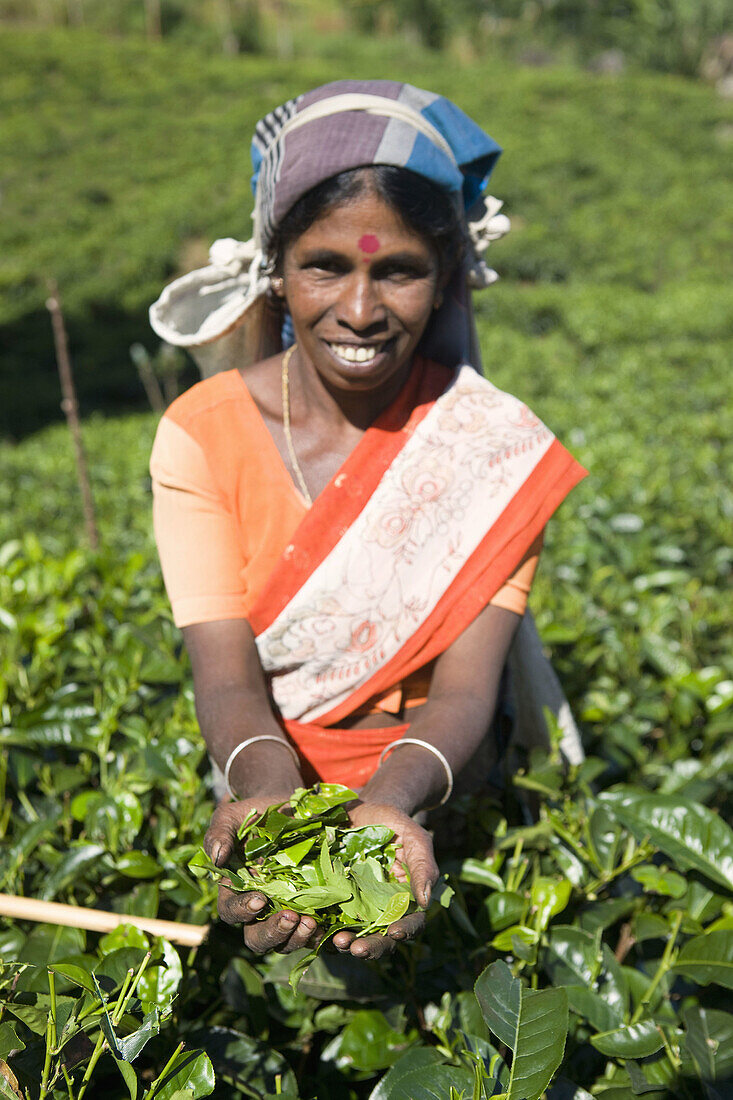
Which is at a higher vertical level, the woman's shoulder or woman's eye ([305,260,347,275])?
woman's eye ([305,260,347,275])

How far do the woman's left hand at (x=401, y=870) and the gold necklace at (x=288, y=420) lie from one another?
52 centimetres

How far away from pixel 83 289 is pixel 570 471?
44.5 feet

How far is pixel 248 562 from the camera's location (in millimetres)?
1422

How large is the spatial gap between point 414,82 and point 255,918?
2447 centimetres

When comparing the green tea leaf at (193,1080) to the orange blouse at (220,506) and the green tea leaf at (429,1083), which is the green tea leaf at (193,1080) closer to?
the green tea leaf at (429,1083)

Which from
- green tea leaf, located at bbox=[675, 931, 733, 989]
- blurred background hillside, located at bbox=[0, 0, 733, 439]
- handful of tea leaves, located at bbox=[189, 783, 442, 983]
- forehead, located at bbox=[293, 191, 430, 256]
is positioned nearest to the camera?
handful of tea leaves, located at bbox=[189, 783, 442, 983]

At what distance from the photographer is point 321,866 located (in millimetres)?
999

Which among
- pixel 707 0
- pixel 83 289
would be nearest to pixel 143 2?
pixel 707 0

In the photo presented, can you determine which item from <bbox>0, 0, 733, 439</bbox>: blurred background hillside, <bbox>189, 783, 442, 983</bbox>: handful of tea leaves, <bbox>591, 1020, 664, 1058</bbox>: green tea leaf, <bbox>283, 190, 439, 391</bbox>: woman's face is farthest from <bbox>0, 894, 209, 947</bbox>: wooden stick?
<bbox>0, 0, 733, 439</bbox>: blurred background hillside

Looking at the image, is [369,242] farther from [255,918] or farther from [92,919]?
[92,919]

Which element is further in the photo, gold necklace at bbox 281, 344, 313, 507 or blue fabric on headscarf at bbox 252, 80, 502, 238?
gold necklace at bbox 281, 344, 313, 507

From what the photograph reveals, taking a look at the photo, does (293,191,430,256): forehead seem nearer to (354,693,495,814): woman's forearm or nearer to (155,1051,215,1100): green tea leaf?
(354,693,495,814): woman's forearm

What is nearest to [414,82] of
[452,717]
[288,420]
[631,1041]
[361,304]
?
[288,420]

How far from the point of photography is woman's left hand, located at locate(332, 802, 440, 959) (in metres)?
0.93
